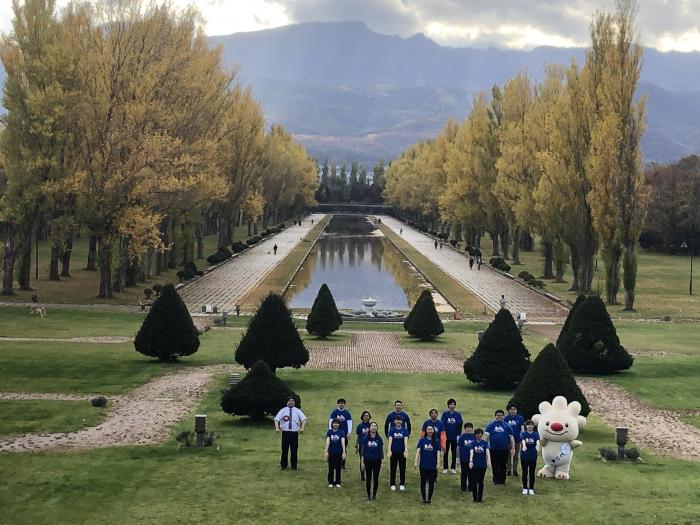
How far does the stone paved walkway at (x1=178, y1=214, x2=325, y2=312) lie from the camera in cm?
4672

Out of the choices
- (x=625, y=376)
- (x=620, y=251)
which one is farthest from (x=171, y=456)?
(x=620, y=251)

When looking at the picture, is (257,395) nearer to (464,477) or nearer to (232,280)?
(464,477)

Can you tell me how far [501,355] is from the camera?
80.5 ft

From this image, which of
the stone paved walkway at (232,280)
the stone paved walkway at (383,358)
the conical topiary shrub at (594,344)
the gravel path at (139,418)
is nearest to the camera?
the gravel path at (139,418)

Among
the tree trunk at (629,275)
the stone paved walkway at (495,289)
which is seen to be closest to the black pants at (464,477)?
the stone paved walkway at (495,289)

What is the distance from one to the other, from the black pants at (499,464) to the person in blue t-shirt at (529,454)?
1.62 feet

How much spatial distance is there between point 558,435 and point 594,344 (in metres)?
13.2

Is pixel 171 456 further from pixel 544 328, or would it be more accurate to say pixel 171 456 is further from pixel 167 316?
pixel 544 328

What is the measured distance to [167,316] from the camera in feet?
91.0

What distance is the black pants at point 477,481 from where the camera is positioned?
529 inches

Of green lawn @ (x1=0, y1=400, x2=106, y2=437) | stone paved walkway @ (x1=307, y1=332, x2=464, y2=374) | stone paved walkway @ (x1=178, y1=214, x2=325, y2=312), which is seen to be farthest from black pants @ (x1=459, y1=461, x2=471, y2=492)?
stone paved walkway @ (x1=178, y1=214, x2=325, y2=312)

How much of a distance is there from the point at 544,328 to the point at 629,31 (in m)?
18.4

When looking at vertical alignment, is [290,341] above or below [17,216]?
below

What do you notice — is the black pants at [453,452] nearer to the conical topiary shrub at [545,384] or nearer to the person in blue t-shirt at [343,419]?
the person in blue t-shirt at [343,419]
